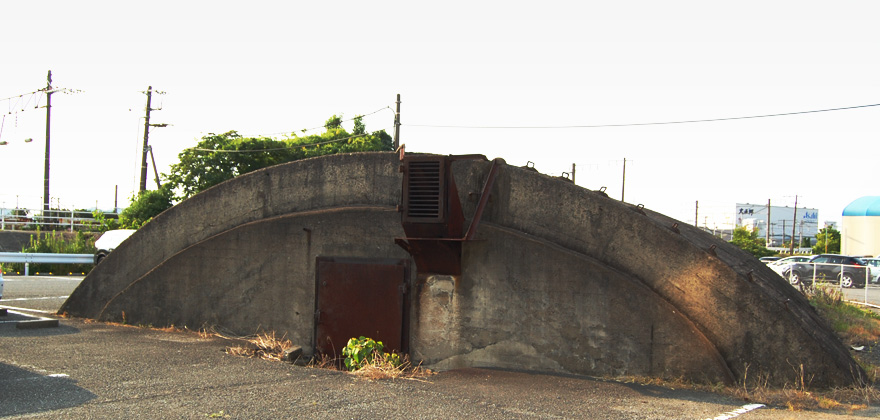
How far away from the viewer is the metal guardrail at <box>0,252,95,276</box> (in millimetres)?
22491

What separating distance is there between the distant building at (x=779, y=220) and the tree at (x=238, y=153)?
6504 centimetres

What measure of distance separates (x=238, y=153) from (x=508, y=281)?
111 feet

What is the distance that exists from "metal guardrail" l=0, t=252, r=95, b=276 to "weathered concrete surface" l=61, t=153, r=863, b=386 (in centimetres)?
1411

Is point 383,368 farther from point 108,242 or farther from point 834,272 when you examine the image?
point 834,272

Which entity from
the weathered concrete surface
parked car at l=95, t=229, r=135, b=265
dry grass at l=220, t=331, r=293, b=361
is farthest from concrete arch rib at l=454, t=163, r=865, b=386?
parked car at l=95, t=229, r=135, b=265

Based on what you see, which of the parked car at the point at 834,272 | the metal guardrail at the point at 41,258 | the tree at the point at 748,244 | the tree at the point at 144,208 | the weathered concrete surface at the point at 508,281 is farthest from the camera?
the tree at the point at 748,244

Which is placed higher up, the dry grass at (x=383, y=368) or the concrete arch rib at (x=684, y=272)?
the concrete arch rib at (x=684, y=272)

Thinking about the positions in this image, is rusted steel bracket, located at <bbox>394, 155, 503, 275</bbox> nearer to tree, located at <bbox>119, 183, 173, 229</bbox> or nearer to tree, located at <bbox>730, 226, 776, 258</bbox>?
tree, located at <bbox>119, 183, 173, 229</bbox>

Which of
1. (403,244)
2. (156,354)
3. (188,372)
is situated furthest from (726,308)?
(156,354)

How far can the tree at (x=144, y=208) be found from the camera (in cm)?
3184

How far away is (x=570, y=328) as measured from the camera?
7.86 meters

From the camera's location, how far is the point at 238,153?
129ft

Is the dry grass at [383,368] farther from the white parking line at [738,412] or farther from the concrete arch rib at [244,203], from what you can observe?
the white parking line at [738,412]

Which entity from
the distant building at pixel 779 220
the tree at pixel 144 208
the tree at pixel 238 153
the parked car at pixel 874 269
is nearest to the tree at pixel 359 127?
the tree at pixel 238 153
